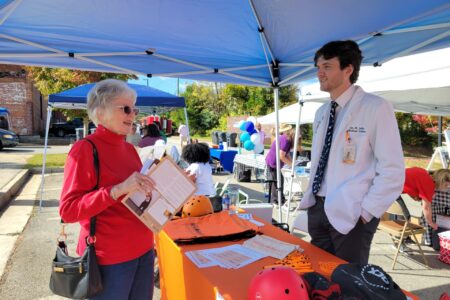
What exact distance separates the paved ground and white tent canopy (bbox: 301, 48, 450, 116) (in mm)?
2272

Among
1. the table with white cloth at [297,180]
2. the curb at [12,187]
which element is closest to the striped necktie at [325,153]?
the table with white cloth at [297,180]

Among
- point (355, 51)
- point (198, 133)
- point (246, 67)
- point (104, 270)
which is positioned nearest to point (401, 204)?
point (246, 67)

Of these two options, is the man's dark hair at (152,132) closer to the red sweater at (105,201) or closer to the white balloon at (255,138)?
the white balloon at (255,138)

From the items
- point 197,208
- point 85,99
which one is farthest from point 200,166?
point 85,99

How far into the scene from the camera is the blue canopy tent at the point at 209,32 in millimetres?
2502

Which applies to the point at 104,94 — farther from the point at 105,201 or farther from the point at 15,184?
the point at 15,184

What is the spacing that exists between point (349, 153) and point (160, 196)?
3.76ft

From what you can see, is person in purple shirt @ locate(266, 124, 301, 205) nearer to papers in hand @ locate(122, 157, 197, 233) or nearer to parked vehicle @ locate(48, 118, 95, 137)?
papers in hand @ locate(122, 157, 197, 233)

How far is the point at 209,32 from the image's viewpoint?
3074 millimetres

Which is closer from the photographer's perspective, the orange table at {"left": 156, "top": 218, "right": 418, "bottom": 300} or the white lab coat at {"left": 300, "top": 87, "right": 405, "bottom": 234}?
the orange table at {"left": 156, "top": 218, "right": 418, "bottom": 300}

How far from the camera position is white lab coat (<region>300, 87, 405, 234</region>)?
1.89 meters

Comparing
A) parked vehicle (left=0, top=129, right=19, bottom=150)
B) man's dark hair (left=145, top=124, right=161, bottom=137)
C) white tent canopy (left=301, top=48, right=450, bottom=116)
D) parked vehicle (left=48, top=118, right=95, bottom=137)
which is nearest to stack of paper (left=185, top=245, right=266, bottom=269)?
white tent canopy (left=301, top=48, right=450, bottom=116)

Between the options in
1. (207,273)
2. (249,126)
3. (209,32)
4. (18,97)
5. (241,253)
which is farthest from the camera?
(18,97)

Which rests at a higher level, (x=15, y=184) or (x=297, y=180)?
(x=297, y=180)
